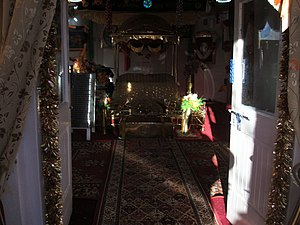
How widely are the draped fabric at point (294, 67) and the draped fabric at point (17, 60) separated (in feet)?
4.25

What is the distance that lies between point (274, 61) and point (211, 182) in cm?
194

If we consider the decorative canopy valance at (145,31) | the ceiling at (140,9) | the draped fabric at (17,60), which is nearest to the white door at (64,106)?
the draped fabric at (17,60)

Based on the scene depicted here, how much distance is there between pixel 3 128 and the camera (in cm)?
154

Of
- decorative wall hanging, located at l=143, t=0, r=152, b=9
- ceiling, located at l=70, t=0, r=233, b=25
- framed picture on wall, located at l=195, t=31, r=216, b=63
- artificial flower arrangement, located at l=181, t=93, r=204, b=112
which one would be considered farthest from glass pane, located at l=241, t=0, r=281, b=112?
framed picture on wall, located at l=195, t=31, r=216, b=63

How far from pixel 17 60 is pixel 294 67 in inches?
57.4

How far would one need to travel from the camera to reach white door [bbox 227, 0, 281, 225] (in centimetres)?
209

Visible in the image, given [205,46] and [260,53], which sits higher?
[205,46]

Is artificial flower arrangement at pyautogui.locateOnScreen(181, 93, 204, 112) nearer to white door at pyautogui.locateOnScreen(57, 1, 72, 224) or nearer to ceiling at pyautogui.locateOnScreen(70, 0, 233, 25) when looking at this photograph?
ceiling at pyautogui.locateOnScreen(70, 0, 233, 25)

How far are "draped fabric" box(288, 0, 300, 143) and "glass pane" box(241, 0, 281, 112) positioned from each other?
507 mm

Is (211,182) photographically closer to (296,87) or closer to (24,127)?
(296,87)

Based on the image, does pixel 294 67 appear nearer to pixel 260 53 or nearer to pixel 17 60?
pixel 260 53

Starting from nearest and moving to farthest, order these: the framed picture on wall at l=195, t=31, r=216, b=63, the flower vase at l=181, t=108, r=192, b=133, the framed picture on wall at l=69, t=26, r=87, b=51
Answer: the flower vase at l=181, t=108, r=192, b=133, the framed picture on wall at l=195, t=31, r=216, b=63, the framed picture on wall at l=69, t=26, r=87, b=51

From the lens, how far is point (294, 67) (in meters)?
1.56

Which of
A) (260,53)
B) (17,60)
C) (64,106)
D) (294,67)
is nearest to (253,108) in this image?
(260,53)
